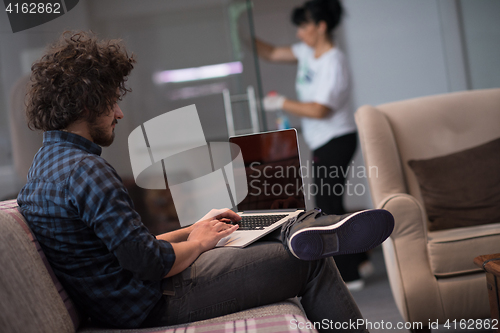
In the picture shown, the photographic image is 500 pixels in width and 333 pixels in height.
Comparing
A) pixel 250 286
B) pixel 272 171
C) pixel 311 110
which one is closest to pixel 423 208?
pixel 272 171

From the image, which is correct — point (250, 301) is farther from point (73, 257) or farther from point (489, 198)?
point (489, 198)

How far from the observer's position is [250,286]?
3.43ft

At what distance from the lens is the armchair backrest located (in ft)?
6.52

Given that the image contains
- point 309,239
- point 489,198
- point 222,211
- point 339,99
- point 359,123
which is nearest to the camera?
point 309,239

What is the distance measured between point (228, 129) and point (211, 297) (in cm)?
163

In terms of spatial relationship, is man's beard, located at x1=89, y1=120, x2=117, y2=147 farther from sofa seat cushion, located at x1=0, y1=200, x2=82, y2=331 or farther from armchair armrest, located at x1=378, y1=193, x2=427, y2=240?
armchair armrest, located at x1=378, y1=193, x2=427, y2=240

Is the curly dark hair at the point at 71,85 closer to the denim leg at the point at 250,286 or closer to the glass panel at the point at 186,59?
the denim leg at the point at 250,286

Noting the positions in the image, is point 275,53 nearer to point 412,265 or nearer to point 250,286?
point 412,265

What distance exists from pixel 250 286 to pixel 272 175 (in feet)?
1.84

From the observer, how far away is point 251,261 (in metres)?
1.06

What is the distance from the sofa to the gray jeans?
3cm

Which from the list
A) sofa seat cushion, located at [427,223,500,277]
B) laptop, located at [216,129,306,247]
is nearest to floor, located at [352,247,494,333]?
sofa seat cushion, located at [427,223,500,277]

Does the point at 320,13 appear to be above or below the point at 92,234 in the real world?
above

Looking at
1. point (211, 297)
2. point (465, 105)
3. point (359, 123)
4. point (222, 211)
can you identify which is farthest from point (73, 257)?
point (465, 105)
